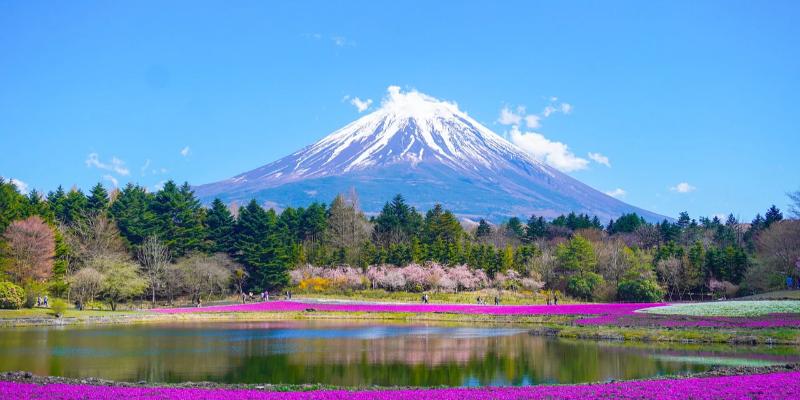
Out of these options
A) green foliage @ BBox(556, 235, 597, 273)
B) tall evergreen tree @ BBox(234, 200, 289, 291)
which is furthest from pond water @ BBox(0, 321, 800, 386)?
green foliage @ BBox(556, 235, 597, 273)

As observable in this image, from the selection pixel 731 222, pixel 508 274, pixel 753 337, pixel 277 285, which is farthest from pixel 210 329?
pixel 731 222

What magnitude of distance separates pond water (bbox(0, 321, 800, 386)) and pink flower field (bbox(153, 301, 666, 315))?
11.7 meters

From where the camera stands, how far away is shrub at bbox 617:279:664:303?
59.5 meters

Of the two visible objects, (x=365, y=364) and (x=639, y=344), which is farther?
(x=639, y=344)

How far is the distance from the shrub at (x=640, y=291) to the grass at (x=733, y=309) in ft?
49.9

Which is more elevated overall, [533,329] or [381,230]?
[381,230]

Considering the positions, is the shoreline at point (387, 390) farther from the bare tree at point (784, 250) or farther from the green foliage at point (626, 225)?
the green foliage at point (626, 225)

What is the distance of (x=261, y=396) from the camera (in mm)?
15328

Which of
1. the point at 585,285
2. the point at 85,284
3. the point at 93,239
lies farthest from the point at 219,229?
the point at 585,285

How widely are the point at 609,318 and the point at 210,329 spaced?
24.1m

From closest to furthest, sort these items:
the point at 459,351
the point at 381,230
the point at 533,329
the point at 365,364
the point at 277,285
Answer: the point at 365,364 < the point at 459,351 < the point at 533,329 < the point at 277,285 < the point at 381,230

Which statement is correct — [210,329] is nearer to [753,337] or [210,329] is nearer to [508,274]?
[753,337]

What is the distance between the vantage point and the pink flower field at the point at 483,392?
578 inches

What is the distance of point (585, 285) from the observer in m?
64.2
